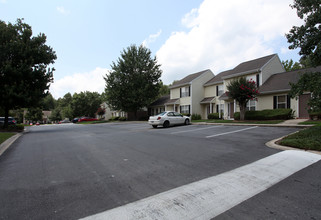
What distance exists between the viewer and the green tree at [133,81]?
103 feet

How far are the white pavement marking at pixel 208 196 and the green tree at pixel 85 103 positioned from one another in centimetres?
4875

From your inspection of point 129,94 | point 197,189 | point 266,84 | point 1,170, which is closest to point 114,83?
point 129,94

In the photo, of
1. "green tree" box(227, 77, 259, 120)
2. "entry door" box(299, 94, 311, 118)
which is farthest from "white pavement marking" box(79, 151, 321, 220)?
"entry door" box(299, 94, 311, 118)

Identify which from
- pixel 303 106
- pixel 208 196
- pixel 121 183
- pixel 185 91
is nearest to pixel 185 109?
pixel 185 91

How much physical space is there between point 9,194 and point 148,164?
2.80 m

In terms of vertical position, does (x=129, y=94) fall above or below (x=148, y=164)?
above

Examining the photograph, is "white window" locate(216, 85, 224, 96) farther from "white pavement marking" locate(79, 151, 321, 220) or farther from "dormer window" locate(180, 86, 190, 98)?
"white pavement marking" locate(79, 151, 321, 220)

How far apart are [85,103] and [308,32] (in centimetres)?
4910

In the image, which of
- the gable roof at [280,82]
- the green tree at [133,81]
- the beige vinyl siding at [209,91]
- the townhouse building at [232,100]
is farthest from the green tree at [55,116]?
the gable roof at [280,82]

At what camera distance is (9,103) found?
51.8 ft

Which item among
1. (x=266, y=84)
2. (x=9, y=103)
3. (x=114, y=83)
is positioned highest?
(x=114, y=83)

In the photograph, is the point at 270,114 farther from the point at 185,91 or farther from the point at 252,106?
the point at 185,91

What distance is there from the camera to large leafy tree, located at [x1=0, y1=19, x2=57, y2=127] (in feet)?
49.8

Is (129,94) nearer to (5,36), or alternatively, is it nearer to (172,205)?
(5,36)
